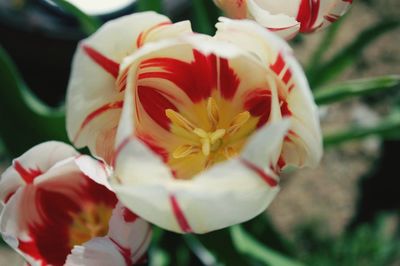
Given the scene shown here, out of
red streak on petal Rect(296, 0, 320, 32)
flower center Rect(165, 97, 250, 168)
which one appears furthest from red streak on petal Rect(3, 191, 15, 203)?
red streak on petal Rect(296, 0, 320, 32)

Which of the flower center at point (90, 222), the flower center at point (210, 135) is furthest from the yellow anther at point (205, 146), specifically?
the flower center at point (90, 222)

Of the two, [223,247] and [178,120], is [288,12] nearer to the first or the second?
[178,120]

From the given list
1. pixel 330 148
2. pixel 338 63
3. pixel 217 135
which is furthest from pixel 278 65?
pixel 330 148

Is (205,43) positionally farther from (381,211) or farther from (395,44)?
(395,44)

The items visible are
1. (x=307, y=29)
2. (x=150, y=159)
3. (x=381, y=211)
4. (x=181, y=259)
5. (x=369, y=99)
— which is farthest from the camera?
(x=369, y=99)

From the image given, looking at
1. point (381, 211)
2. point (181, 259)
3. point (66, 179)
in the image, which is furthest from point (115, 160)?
point (381, 211)

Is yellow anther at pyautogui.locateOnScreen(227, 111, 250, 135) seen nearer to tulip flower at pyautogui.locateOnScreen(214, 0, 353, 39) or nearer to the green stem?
tulip flower at pyautogui.locateOnScreen(214, 0, 353, 39)

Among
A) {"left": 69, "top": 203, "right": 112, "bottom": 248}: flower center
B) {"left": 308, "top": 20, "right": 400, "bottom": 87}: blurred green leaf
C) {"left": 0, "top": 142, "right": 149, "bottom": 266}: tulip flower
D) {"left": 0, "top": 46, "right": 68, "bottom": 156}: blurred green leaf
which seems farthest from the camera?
{"left": 308, "top": 20, "right": 400, "bottom": 87}: blurred green leaf

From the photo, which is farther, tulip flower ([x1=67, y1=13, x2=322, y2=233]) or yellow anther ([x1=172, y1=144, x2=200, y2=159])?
yellow anther ([x1=172, y1=144, x2=200, y2=159])
